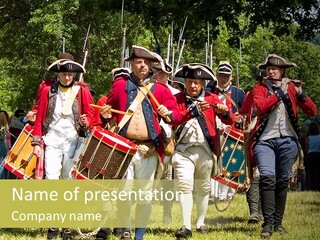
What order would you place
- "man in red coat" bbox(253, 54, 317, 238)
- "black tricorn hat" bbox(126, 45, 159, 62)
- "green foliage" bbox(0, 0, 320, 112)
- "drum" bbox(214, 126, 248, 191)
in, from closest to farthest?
"black tricorn hat" bbox(126, 45, 159, 62)
"man in red coat" bbox(253, 54, 317, 238)
"drum" bbox(214, 126, 248, 191)
"green foliage" bbox(0, 0, 320, 112)

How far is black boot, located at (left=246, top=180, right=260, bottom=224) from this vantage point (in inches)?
458

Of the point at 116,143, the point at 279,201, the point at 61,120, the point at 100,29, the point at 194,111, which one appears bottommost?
the point at 279,201

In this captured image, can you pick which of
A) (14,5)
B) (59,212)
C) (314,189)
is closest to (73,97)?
(59,212)

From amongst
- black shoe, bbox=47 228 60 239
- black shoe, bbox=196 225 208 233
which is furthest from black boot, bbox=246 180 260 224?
black shoe, bbox=47 228 60 239

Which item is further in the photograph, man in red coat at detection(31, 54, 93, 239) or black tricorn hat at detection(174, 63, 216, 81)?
man in red coat at detection(31, 54, 93, 239)

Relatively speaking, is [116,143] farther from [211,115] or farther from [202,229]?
[202,229]

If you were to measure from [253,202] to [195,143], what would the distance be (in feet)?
7.41

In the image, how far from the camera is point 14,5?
1171 inches

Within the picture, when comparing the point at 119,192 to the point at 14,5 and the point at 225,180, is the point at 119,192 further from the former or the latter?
the point at 14,5

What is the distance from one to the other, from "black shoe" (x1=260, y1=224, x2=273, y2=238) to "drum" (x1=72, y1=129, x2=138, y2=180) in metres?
1.79

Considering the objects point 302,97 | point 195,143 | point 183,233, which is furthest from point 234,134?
point 183,233

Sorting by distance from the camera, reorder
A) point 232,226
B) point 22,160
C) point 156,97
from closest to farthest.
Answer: point 156,97, point 22,160, point 232,226

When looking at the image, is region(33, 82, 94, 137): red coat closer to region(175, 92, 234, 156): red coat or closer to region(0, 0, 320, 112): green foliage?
region(175, 92, 234, 156): red coat

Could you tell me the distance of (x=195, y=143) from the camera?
9.95 meters
